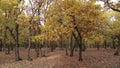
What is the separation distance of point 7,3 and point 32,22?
5331 mm

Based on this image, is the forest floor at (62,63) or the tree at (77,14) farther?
the tree at (77,14)

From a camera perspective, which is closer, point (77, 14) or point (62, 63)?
point (62, 63)

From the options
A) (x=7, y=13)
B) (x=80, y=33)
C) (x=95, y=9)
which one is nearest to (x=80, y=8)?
(x=95, y=9)

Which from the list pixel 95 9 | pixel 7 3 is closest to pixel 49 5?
pixel 7 3

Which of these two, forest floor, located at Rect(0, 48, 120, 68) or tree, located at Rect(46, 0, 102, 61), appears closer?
forest floor, located at Rect(0, 48, 120, 68)

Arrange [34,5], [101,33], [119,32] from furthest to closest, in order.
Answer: [101,33] < [119,32] < [34,5]

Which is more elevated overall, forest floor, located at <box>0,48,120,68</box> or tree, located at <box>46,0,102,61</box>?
tree, located at <box>46,0,102,61</box>

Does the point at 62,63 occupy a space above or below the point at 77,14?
below

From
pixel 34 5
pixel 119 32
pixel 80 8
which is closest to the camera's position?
pixel 80 8

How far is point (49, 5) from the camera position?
42281 millimetres

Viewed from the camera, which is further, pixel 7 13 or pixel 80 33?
pixel 7 13

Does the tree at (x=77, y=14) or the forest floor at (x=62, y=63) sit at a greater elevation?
the tree at (x=77, y=14)

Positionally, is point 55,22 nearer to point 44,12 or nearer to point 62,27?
point 62,27

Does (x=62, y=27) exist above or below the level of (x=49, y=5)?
below
